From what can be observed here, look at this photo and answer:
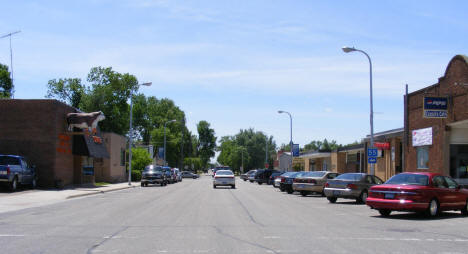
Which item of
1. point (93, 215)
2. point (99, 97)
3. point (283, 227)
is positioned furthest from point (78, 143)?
Answer: point (99, 97)

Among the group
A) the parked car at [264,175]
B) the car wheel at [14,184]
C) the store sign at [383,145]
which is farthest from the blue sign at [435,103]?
the parked car at [264,175]

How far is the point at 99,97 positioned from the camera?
74.1m

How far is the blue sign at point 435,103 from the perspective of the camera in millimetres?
26641

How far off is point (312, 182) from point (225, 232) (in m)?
17.9

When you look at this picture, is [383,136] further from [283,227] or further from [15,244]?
[15,244]

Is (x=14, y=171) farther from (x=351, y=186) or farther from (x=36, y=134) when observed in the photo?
(x=351, y=186)

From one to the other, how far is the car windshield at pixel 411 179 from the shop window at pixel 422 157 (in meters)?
13.5

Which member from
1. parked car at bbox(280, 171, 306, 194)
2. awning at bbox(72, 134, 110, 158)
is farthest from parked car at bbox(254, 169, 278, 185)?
awning at bbox(72, 134, 110, 158)

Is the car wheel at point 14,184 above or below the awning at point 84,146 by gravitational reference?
below

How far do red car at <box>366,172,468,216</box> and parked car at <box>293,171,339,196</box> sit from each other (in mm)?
11897

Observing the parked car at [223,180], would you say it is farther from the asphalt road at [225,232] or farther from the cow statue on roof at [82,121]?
the asphalt road at [225,232]

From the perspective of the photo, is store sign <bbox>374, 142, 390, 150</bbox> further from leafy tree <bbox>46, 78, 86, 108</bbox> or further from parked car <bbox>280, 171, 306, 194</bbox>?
leafy tree <bbox>46, 78, 86, 108</bbox>

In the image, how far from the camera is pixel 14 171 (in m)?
26.9

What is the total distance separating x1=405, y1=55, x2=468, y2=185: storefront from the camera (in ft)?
86.9
